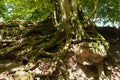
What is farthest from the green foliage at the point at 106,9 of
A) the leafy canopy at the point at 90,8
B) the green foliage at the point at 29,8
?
the green foliage at the point at 29,8

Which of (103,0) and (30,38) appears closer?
(30,38)

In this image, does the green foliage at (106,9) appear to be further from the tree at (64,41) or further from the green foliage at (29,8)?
the tree at (64,41)

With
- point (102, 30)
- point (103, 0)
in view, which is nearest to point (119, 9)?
point (103, 0)

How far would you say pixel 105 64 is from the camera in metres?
7.10

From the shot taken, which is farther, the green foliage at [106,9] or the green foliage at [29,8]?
the green foliage at [106,9]

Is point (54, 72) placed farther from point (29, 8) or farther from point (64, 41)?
point (29, 8)

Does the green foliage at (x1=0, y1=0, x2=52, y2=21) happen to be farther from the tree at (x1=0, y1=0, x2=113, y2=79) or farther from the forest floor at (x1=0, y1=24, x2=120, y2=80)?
the forest floor at (x1=0, y1=24, x2=120, y2=80)

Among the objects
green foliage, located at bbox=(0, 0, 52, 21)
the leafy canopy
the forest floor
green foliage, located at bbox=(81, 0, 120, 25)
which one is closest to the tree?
the forest floor

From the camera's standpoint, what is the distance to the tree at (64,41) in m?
6.50

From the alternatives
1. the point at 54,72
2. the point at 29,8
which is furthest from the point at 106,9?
the point at 54,72

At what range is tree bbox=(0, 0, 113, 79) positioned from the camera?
21.3 feet

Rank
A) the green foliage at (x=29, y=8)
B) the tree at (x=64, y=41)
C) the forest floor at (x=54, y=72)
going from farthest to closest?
the green foliage at (x=29, y=8) → the tree at (x=64, y=41) → the forest floor at (x=54, y=72)

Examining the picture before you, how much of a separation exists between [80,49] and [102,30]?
9.10 ft

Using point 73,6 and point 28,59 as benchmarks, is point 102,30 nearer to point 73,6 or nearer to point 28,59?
point 73,6
